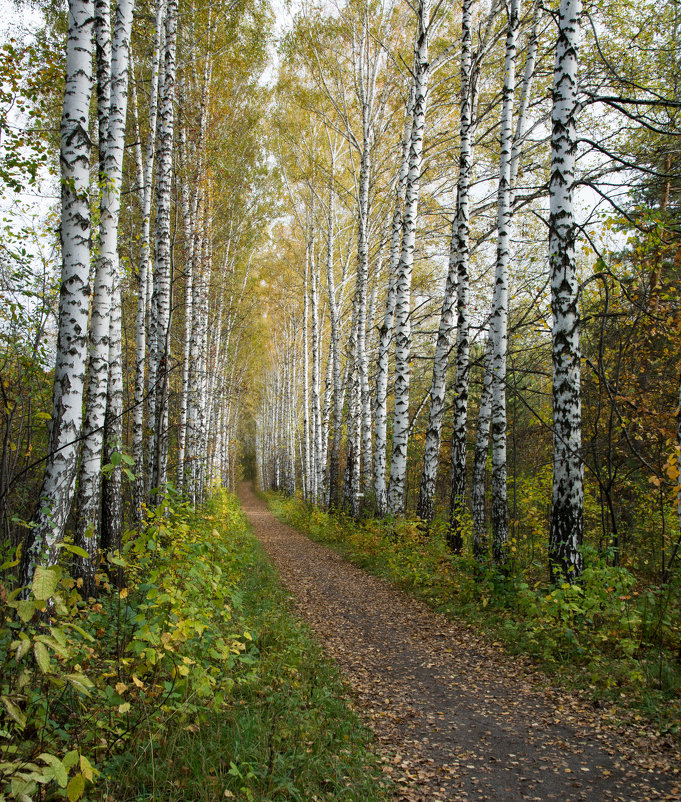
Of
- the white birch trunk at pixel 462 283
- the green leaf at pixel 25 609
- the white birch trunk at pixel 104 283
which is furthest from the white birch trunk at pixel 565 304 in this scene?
the green leaf at pixel 25 609

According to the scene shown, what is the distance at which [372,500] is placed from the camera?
583 inches

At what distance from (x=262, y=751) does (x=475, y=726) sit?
6.12 ft

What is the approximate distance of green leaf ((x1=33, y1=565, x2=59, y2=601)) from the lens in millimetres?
1821

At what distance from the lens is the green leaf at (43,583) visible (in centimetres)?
182

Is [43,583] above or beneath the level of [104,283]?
beneath

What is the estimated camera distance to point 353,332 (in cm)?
1792

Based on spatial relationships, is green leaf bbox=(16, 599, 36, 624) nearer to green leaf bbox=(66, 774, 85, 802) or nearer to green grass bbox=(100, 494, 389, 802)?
green leaf bbox=(66, 774, 85, 802)

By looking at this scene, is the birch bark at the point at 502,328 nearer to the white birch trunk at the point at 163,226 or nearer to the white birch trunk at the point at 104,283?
the white birch trunk at the point at 104,283

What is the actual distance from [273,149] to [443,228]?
804cm

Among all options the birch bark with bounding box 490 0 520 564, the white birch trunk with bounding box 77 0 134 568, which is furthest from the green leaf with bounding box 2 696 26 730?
the birch bark with bounding box 490 0 520 564

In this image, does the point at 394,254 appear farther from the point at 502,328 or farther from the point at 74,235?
the point at 74,235

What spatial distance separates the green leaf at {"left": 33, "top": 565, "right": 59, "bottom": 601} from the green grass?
144 centimetres

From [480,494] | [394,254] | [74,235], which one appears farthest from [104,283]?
[394,254]

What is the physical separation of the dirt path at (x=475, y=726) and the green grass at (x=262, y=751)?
0.30 m
